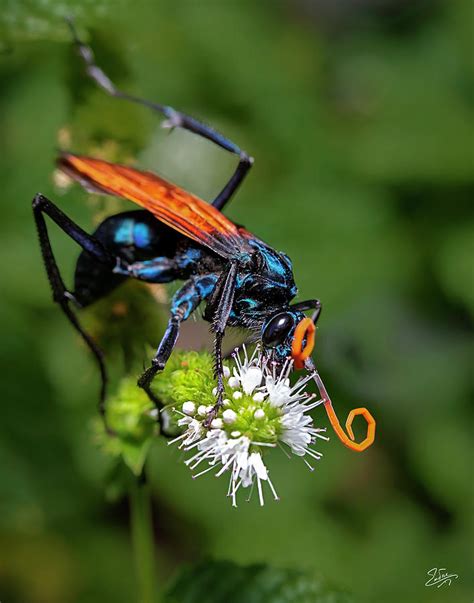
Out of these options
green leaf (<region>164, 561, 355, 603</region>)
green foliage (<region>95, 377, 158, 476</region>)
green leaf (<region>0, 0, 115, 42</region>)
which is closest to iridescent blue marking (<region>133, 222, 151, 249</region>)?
green foliage (<region>95, 377, 158, 476</region>)

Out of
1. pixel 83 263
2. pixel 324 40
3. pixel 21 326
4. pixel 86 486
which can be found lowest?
pixel 86 486

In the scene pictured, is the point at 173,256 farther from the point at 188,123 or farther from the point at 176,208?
the point at 188,123

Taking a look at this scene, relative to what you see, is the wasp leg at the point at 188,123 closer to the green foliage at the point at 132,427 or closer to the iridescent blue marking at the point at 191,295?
the iridescent blue marking at the point at 191,295

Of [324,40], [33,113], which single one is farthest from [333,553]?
[324,40]

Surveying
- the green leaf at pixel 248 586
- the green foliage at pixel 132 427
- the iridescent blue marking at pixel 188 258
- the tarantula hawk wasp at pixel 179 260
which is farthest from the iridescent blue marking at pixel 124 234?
the green leaf at pixel 248 586

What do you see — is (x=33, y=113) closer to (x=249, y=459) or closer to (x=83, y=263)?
(x=83, y=263)

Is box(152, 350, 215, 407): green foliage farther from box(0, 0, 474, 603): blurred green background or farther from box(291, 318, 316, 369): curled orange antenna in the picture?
box(0, 0, 474, 603): blurred green background

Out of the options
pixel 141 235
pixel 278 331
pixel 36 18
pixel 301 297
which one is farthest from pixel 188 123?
pixel 301 297
